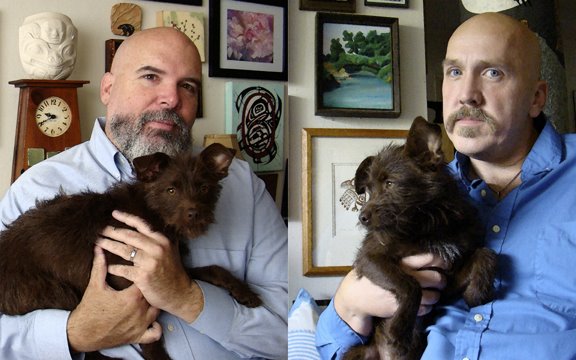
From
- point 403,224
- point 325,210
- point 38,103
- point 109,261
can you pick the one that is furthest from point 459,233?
point 38,103

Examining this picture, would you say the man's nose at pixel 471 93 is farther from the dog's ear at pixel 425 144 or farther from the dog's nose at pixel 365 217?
the dog's nose at pixel 365 217

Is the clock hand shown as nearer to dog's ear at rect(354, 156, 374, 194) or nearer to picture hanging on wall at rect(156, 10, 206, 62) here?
picture hanging on wall at rect(156, 10, 206, 62)

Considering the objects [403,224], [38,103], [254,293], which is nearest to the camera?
[38,103]

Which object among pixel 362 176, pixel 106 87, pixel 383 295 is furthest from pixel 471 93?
pixel 106 87

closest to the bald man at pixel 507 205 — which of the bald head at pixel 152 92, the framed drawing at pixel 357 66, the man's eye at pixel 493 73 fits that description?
the man's eye at pixel 493 73

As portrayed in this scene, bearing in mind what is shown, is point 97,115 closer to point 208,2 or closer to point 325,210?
point 208,2

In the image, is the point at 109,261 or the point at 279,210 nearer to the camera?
the point at 109,261
